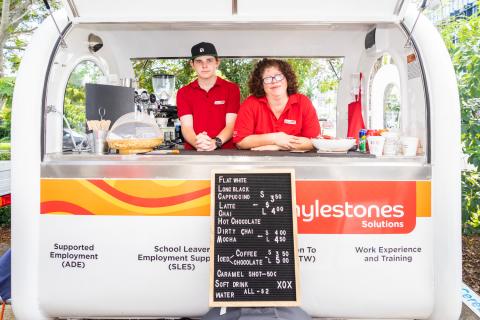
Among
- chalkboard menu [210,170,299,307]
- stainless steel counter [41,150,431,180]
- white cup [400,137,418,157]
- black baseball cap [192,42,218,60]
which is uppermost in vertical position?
black baseball cap [192,42,218,60]

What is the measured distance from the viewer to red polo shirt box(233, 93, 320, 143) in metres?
3.30

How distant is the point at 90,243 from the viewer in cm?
238

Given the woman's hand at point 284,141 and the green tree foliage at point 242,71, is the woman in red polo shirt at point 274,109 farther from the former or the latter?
the green tree foliage at point 242,71

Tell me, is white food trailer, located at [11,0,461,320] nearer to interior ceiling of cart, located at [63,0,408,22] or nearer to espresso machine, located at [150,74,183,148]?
interior ceiling of cart, located at [63,0,408,22]

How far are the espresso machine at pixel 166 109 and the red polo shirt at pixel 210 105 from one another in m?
0.54

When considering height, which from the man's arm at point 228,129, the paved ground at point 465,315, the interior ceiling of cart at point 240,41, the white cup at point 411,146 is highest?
the interior ceiling of cart at point 240,41

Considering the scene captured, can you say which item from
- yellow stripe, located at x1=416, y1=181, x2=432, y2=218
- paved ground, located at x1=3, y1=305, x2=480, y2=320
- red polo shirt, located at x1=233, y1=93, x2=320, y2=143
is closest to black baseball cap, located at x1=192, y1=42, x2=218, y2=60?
red polo shirt, located at x1=233, y1=93, x2=320, y2=143

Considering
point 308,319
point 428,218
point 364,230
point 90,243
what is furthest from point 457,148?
point 90,243

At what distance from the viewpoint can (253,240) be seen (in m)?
2.29

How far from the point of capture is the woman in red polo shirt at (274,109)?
3.27 meters

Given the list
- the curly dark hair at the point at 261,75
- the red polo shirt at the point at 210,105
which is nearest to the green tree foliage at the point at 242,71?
the red polo shirt at the point at 210,105

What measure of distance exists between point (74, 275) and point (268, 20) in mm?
1679

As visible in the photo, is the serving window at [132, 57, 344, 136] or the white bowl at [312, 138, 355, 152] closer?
the white bowl at [312, 138, 355, 152]

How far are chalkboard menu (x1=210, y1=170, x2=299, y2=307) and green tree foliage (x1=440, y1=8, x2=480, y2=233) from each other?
295 cm
